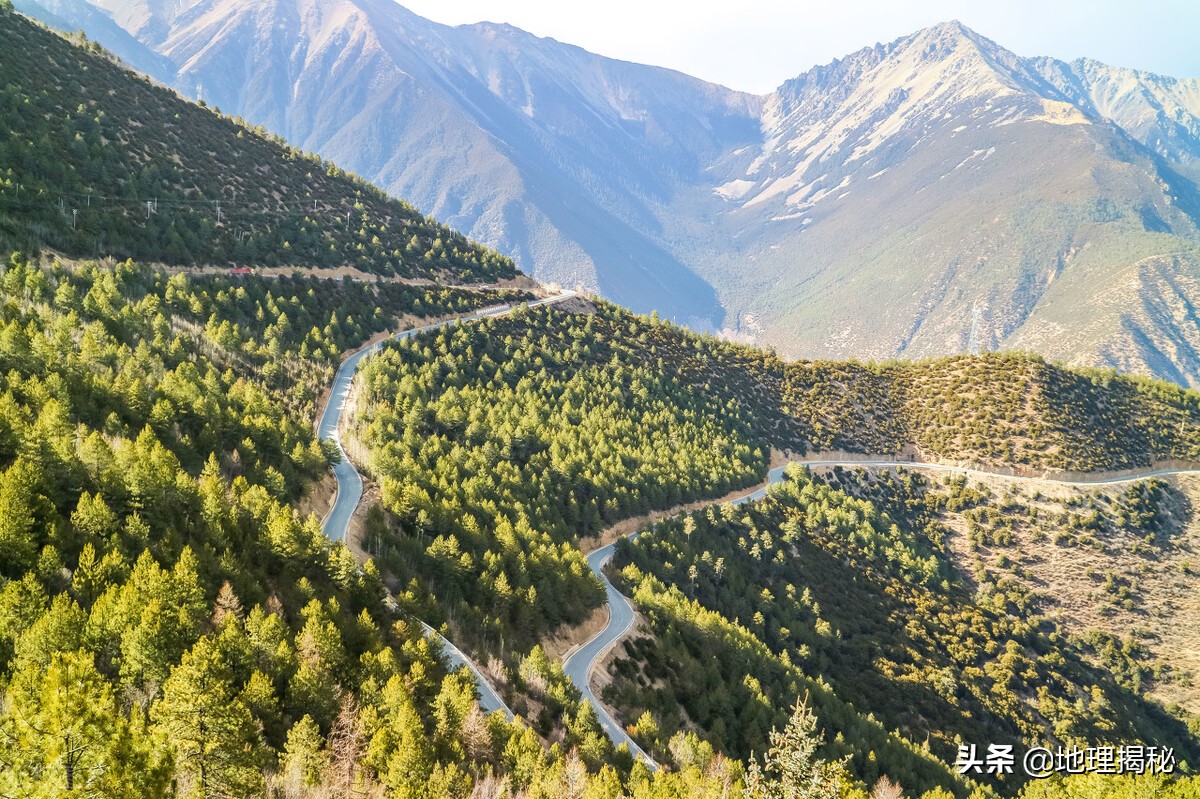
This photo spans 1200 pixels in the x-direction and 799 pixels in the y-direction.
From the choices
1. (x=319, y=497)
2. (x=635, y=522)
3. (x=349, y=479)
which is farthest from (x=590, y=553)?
(x=319, y=497)

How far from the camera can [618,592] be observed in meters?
62.5

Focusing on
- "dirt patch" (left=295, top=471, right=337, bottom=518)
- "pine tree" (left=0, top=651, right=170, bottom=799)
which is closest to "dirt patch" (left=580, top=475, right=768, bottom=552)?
"dirt patch" (left=295, top=471, right=337, bottom=518)

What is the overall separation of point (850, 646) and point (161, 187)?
96.9 meters

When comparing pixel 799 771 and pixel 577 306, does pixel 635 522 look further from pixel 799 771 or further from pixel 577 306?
pixel 577 306

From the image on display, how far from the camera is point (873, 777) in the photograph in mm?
49438

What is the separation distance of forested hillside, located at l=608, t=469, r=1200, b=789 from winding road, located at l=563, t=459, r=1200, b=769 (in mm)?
1630

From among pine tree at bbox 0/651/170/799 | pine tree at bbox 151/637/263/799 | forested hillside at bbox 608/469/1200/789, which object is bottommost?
forested hillside at bbox 608/469/1200/789

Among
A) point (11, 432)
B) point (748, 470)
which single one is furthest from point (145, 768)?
point (748, 470)

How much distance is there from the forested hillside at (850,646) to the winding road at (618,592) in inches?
64.2

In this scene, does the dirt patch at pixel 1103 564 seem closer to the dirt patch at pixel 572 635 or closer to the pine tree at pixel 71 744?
the dirt patch at pixel 572 635

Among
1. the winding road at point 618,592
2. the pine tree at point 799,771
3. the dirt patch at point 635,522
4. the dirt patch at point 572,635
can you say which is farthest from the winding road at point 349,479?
the dirt patch at point 635,522

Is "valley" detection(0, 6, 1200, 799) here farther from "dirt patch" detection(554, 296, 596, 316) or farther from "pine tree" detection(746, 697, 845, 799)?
"dirt patch" detection(554, 296, 596, 316)

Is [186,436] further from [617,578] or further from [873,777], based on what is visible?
[873,777]

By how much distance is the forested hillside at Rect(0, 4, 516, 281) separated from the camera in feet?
251
